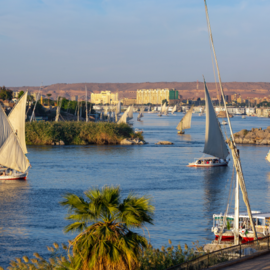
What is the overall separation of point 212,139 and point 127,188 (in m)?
11.5

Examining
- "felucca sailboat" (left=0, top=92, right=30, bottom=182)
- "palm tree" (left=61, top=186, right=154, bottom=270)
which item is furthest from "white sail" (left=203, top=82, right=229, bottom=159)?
"palm tree" (left=61, top=186, right=154, bottom=270)

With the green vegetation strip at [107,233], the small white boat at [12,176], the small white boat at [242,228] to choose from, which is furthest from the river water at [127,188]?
the green vegetation strip at [107,233]

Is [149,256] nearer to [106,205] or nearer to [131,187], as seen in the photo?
[106,205]

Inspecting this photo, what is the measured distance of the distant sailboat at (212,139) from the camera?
127 ft

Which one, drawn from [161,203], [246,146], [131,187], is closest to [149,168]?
[131,187]

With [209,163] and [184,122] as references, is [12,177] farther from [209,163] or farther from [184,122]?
[184,122]

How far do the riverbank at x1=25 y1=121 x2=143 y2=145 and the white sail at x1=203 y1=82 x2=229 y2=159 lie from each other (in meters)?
23.6

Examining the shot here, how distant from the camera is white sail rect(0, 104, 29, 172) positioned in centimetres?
3203

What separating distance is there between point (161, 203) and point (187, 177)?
10.8 metres

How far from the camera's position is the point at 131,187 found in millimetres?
31438

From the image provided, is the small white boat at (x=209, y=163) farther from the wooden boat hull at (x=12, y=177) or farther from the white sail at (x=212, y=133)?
the wooden boat hull at (x=12, y=177)

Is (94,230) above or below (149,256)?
above

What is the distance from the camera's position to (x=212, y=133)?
3903 cm

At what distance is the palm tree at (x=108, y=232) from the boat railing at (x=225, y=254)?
1.51m
